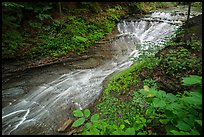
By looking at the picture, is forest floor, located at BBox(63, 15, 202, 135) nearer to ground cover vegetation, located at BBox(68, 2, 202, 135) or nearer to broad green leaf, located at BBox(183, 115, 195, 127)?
ground cover vegetation, located at BBox(68, 2, 202, 135)

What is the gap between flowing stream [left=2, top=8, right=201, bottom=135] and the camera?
17.6ft

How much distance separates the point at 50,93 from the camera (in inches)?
267

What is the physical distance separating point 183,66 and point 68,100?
376cm

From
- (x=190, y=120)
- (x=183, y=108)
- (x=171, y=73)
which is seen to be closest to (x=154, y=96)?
(x=183, y=108)

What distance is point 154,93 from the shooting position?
8.60 ft

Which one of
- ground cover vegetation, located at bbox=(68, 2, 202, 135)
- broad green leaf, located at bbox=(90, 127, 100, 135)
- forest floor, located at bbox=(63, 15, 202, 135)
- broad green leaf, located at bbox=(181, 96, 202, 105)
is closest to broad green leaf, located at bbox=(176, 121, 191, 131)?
ground cover vegetation, located at bbox=(68, 2, 202, 135)

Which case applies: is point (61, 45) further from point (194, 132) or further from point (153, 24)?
point (194, 132)

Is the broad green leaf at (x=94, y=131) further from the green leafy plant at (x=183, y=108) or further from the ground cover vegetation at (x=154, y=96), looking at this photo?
the green leafy plant at (x=183, y=108)

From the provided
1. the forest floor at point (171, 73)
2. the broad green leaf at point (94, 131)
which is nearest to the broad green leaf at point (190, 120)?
the broad green leaf at point (94, 131)

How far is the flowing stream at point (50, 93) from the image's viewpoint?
5.36m

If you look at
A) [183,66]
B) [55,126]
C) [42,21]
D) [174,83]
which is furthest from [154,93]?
[42,21]

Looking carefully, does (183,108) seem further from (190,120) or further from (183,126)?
(183,126)

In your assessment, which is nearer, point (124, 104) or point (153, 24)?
point (124, 104)

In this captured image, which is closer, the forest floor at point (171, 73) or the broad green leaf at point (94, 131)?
the broad green leaf at point (94, 131)
